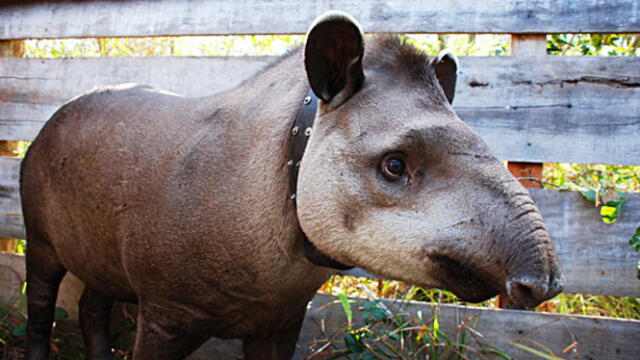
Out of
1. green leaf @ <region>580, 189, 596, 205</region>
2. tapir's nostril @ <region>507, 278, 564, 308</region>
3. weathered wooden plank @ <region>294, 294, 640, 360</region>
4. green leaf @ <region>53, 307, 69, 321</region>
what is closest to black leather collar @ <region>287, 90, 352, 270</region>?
tapir's nostril @ <region>507, 278, 564, 308</region>

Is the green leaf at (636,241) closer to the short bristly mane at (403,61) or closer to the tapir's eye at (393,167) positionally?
the short bristly mane at (403,61)

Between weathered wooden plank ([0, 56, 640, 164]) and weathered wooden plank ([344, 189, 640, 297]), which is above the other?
weathered wooden plank ([0, 56, 640, 164])

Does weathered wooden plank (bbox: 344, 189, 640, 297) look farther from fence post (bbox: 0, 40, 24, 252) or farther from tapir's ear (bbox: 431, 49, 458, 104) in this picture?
fence post (bbox: 0, 40, 24, 252)

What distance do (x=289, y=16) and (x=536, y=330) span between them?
2184mm

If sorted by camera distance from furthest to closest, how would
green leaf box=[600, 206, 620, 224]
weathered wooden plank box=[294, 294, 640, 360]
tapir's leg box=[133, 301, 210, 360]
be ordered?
1. weathered wooden plank box=[294, 294, 640, 360]
2. green leaf box=[600, 206, 620, 224]
3. tapir's leg box=[133, 301, 210, 360]

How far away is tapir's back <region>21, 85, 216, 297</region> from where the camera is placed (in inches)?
90.2

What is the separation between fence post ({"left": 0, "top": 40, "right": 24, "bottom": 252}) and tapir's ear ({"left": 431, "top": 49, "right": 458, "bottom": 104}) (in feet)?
9.93

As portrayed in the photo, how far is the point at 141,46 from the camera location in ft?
19.4

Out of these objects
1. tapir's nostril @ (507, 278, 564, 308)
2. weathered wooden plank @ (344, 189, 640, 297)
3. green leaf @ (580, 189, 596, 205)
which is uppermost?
tapir's nostril @ (507, 278, 564, 308)

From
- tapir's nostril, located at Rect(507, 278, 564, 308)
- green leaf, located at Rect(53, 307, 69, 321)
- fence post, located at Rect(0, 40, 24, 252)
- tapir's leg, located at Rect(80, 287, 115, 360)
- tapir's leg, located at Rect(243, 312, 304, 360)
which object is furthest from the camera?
fence post, located at Rect(0, 40, 24, 252)

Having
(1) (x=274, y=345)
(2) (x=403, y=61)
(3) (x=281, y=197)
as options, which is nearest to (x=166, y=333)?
(1) (x=274, y=345)

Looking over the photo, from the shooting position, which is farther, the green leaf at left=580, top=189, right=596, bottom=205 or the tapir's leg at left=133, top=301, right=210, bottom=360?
the green leaf at left=580, top=189, right=596, bottom=205

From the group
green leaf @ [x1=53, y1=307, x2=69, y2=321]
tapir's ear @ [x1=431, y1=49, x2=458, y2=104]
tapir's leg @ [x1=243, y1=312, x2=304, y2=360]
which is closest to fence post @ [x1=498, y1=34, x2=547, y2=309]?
tapir's ear @ [x1=431, y1=49, x2=458, y2=104]

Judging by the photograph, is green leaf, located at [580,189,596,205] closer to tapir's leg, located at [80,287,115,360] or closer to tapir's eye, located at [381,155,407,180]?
tapir's eye, located at [381,155,407,180]
